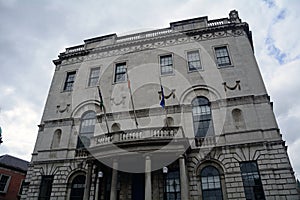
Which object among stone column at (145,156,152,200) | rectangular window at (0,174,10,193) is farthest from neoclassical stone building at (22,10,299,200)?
rectangular window at (0,174,10,193)

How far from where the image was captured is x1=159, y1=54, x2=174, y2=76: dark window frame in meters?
18.9

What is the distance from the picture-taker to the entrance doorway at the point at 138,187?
1444 cm

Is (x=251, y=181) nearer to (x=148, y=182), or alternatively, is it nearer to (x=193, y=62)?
(x=148, y=182)

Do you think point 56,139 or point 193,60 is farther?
point 193,60

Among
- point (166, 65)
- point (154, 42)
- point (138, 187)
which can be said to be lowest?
point (138, 187)

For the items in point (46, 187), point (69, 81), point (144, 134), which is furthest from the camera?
Result: point (69, 81)

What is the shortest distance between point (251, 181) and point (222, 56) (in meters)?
9.93

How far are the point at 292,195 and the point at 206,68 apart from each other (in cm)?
1018

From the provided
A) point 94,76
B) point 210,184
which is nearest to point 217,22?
point 94,76

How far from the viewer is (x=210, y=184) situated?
13.7 meters

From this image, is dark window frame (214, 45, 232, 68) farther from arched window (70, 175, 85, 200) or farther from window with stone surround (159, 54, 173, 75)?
arched window (70, 175, 85, 200)

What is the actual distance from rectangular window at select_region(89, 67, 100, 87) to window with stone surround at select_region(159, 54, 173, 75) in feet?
20.0

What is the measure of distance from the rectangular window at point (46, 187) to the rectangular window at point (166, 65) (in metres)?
12.0

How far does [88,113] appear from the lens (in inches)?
746
